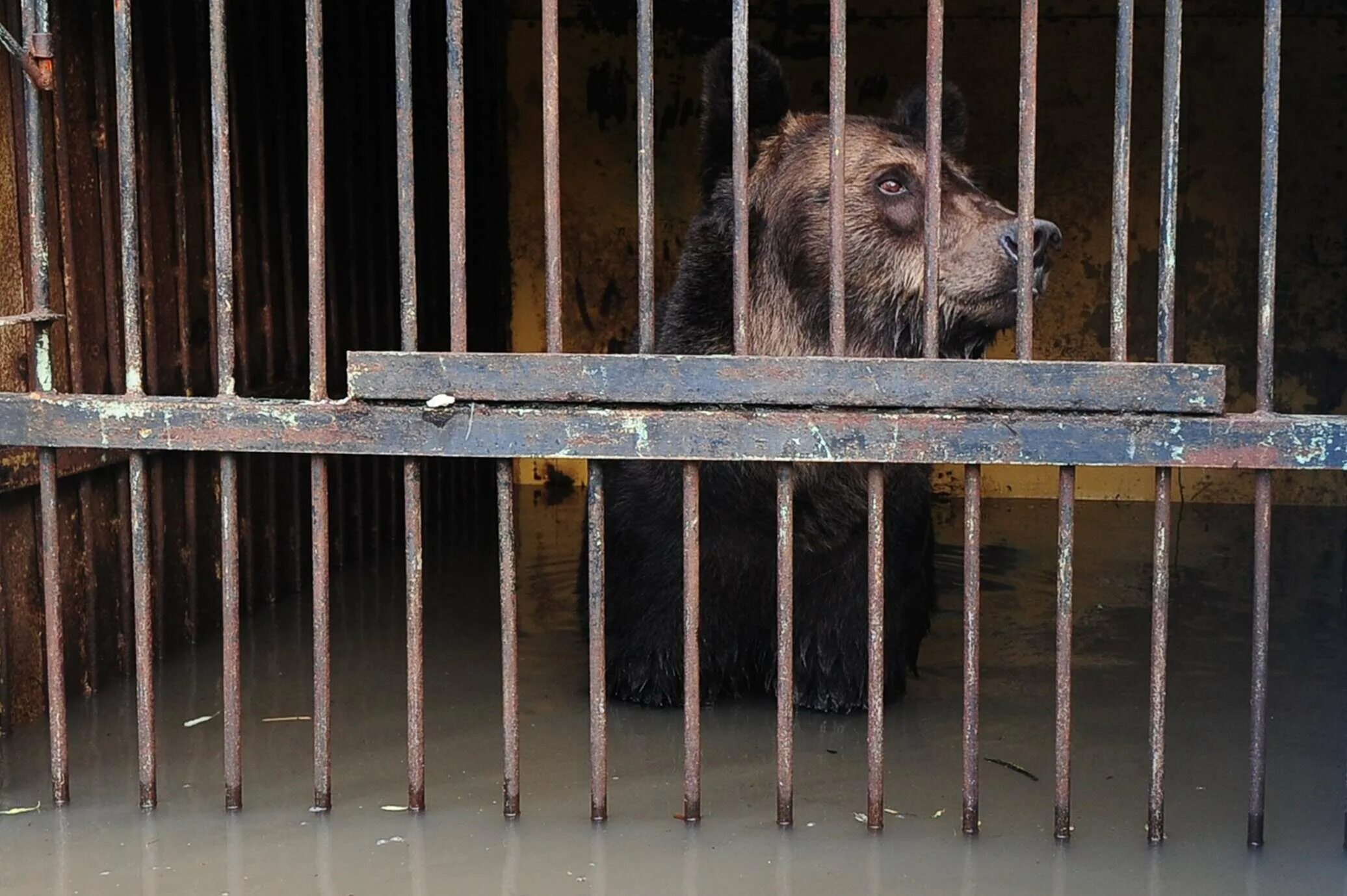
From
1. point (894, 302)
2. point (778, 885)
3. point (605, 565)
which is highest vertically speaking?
point (894, 302)

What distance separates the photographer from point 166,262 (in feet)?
19.7

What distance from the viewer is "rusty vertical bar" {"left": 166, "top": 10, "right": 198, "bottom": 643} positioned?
6.05 metres

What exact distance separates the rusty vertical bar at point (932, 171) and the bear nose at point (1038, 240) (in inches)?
13.2

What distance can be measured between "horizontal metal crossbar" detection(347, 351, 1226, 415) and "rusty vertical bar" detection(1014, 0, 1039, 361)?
0.32ft

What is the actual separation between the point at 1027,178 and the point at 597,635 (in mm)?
1587

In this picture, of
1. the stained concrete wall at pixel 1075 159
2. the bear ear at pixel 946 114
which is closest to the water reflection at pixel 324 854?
the bear ear at pixel 946 114

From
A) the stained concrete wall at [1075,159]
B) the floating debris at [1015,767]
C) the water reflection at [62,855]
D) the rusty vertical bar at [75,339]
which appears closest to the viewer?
the water reflection at [62,855]

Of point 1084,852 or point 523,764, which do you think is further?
point 523,764

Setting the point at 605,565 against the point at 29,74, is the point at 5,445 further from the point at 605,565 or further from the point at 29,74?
the point at 605,565

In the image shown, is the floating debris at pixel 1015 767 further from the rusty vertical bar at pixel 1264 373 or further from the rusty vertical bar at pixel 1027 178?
the rusty vertical bar at pixel 1027 178

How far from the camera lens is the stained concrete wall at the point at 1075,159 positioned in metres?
10.1

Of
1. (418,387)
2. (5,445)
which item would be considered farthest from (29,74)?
(418,387)

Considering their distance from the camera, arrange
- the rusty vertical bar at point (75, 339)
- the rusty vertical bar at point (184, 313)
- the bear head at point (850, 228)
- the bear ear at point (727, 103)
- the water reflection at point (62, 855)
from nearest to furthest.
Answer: the water reflection at point (62, 855) → the bear head at point (850, 228) → the bear ear at point (727, 103) → the rusty vertical bar at point (75, 339) → the rusty vertical bar at point (184, 313)

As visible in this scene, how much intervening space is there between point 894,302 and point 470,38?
589 centimetres
